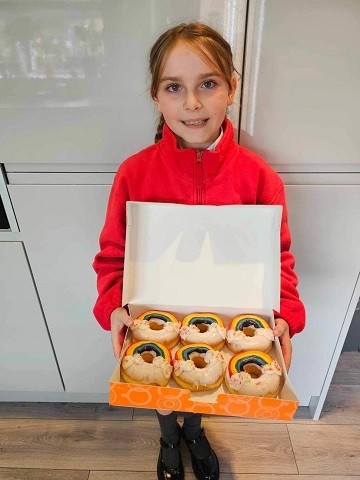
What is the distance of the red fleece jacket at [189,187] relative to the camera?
2.53ft

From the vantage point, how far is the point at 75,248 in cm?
99

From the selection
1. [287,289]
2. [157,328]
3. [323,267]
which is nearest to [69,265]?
[157,328]

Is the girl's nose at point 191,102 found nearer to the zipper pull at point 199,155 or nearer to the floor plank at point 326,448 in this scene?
the zipper pull at point 199,155

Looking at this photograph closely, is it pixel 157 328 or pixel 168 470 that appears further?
pixel 168 470

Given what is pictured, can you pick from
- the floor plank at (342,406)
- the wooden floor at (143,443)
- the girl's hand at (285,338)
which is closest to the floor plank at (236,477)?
the wooden floor at (143,443)

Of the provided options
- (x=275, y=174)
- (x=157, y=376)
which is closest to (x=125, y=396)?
(x=157, y=376)

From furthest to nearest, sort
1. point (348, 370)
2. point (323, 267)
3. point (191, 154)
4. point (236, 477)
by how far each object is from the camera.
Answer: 1. point (348, 370)
2. point (236, 477)
3. point (323, 267)
4. point (191, 154)

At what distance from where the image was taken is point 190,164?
769mm

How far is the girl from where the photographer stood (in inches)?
26.3

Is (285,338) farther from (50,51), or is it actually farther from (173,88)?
(50,51)

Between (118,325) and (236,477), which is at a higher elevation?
(118,325)

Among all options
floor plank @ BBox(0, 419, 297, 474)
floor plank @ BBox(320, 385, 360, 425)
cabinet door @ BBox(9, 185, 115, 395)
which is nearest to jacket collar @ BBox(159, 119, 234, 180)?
cabinet door @ BBox(9, 185, 115, 395)

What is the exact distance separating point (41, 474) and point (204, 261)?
88 cm

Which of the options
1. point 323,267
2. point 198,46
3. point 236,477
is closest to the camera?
point 198,46
